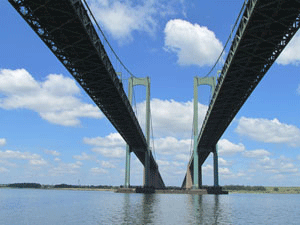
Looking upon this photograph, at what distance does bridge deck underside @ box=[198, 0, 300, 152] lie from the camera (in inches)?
927

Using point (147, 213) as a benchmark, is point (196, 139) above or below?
above

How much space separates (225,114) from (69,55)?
30822 millimetres

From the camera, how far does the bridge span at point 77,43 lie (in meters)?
24.0

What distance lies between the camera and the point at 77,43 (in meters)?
29.3

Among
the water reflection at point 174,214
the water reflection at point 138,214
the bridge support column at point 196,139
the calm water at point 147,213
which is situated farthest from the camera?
the bridge support column at point 196,139

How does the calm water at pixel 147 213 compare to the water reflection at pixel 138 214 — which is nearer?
the water reflection at pixel 138 214

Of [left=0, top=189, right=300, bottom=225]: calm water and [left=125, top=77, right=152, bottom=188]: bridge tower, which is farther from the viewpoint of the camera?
[left=125, top=77, right=152, bottom=188]: bridge tower

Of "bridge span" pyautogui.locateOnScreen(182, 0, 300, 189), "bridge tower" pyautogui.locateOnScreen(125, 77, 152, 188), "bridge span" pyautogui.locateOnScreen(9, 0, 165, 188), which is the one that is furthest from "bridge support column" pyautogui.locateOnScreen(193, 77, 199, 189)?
"bridge span" pyautogui.locateOnScreen(9, 0, 165, 188)

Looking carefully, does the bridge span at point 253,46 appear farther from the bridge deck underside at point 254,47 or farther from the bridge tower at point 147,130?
the bridge tower at point 147,130

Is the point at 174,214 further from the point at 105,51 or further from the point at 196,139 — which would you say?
the point at 196,139

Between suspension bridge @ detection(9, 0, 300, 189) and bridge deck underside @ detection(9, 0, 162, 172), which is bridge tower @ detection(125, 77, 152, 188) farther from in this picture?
bridge deck underside @ detection(9, 0, 162, 172)

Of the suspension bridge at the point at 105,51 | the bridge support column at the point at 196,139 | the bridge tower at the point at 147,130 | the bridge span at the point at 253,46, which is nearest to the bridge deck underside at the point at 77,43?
the suspension bridge at the point at 105,51

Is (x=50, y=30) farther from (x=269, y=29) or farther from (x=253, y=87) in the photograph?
(x=253, y=87)

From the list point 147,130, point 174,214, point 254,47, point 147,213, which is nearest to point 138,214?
point 147,213
